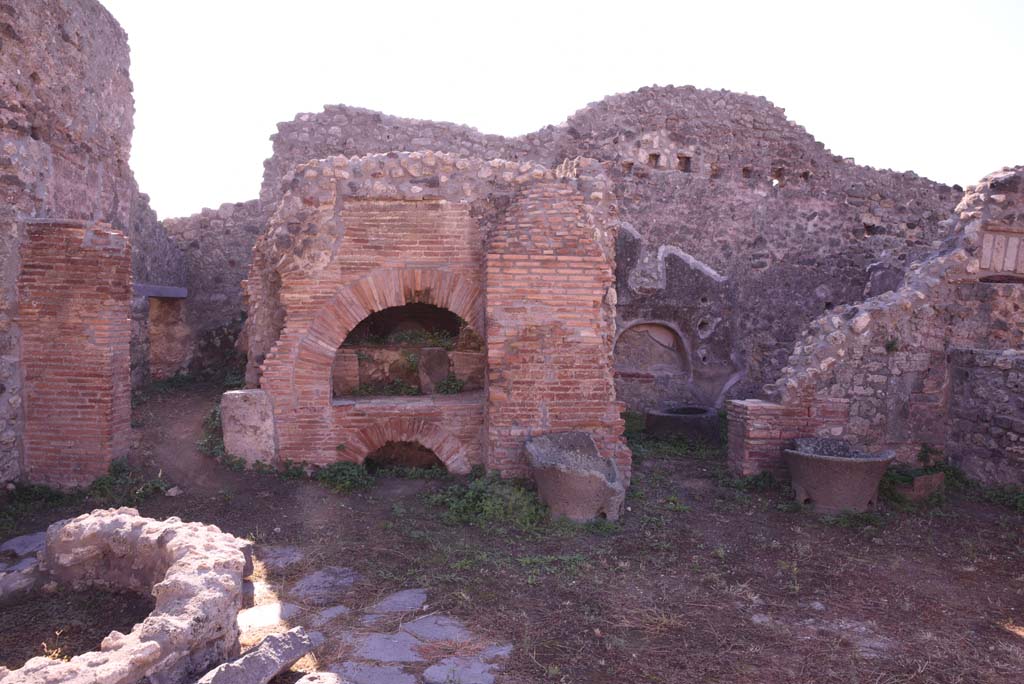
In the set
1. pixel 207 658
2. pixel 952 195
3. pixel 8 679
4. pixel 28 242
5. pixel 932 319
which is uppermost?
pixel 952 195

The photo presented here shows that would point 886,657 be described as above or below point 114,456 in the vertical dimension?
below

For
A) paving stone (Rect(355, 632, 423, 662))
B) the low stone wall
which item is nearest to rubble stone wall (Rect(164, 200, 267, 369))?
paving stone (Rect(355, 632, 423, 662))

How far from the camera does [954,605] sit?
4.59 metres

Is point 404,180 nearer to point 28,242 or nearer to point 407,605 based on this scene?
point 28,242

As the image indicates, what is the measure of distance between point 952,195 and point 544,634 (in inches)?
546

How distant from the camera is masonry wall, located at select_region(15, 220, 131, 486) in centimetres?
642

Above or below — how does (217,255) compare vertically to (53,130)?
below

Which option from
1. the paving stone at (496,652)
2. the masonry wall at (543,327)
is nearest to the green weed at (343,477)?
the masonry wall at (543,327)

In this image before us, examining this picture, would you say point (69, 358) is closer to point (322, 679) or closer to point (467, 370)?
point (467, 370)

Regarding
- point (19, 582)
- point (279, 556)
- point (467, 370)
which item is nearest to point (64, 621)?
point (19, 582)

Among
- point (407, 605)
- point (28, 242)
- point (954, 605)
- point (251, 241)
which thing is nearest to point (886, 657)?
point (954, 605)

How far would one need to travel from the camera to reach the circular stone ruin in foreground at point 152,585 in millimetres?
2870

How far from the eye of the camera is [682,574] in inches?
196

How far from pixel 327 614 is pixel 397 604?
445 millimetres
